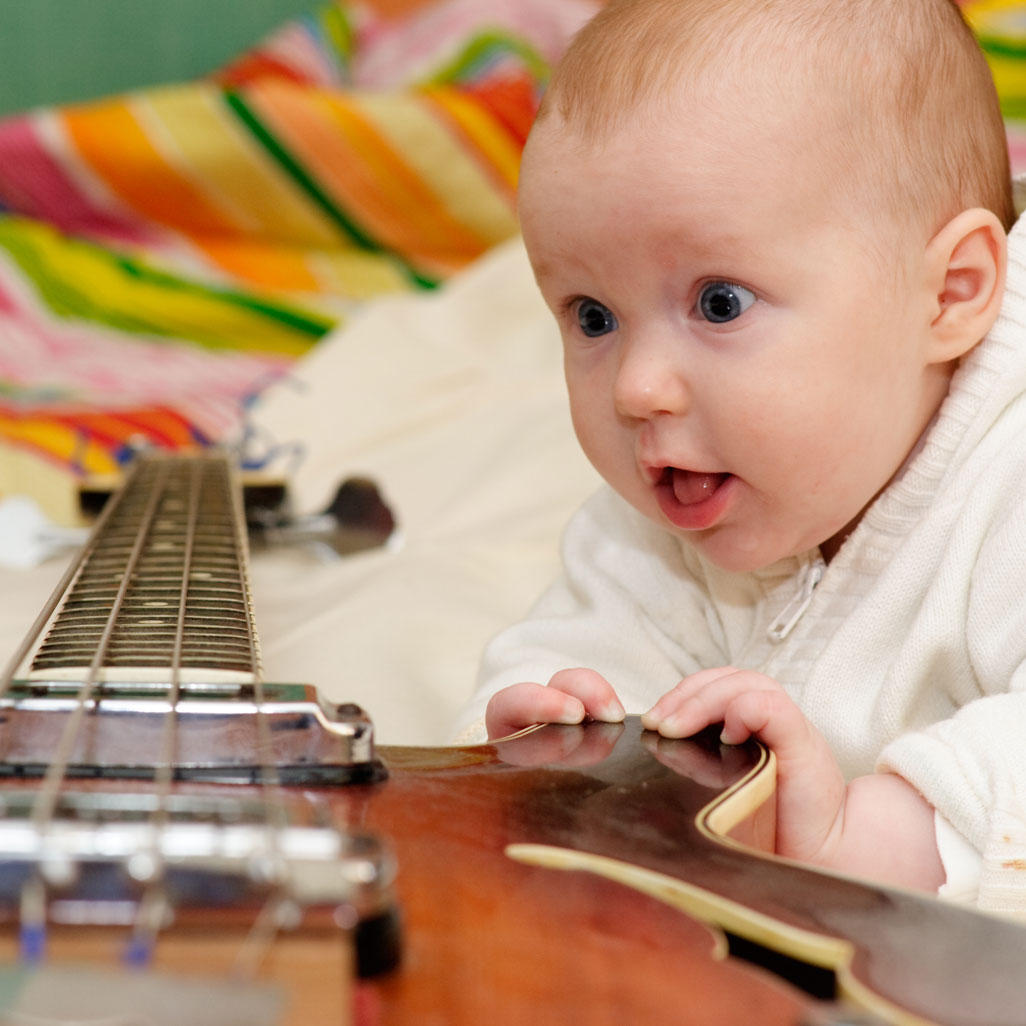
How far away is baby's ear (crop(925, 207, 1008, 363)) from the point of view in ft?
2.57

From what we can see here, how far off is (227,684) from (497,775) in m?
0.13

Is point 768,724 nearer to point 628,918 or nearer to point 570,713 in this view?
point 570,713

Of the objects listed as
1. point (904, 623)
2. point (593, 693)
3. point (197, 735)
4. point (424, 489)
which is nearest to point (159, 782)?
point (197, 735)

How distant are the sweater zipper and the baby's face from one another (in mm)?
87

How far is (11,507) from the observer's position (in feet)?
4.18

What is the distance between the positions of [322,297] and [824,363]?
4.59ft

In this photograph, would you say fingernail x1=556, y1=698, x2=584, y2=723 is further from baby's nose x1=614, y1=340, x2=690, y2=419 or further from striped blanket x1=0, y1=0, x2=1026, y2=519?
striped blanket x1=0, y1=0, x2=1026, y2=519

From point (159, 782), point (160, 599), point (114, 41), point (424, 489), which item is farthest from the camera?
point (114, 41)

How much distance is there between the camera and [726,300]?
0.74 metres

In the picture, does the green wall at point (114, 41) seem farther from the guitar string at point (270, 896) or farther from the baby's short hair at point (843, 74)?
the guitar string at point (270, 896)

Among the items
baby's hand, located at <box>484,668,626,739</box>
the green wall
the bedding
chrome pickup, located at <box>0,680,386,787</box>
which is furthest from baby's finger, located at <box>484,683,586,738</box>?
the green wall

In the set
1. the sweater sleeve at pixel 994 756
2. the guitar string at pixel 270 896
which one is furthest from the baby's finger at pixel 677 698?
the guitar string at pixel 270 896

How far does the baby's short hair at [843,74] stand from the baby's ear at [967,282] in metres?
0.02

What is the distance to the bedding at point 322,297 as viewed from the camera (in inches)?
51.5
